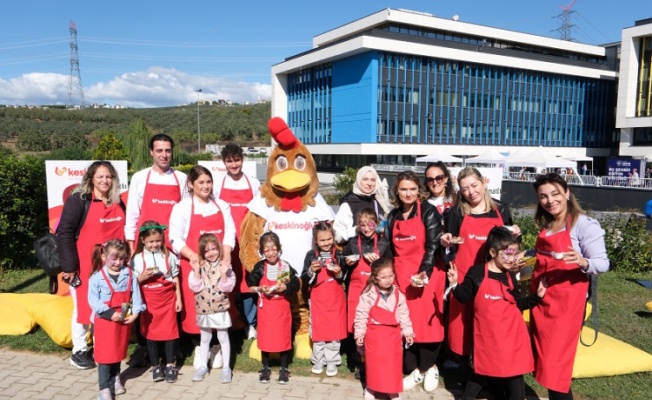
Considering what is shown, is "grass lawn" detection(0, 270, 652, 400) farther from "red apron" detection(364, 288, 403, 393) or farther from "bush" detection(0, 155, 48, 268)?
"red apron" detection(364, 288, 403, 393)

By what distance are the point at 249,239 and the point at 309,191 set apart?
2.70 feet

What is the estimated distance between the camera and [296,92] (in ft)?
161

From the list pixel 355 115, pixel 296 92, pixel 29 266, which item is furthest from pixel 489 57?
pixel 29 266

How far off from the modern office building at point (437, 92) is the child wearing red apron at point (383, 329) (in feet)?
115

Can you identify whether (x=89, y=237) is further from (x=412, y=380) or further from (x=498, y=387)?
(x=498, y=387)

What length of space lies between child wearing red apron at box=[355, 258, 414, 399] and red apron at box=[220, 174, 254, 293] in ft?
5.96

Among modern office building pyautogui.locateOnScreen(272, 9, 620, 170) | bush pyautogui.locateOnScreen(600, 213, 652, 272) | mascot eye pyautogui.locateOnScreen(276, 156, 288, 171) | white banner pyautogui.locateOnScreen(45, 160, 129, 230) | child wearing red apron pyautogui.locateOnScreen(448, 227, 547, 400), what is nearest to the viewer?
child wearing red apron pyautogui.locateOnScreen(448, 227, 547, 400)

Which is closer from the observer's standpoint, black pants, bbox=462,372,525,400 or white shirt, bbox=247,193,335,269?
black pants, bbox=462,372,525,400

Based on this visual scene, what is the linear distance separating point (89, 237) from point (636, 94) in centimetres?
4763

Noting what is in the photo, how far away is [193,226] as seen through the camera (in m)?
4.81

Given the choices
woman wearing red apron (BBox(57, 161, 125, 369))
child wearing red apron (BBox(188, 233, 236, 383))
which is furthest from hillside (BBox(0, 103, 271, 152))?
child wearing red apron (BBox(188, 233, 236, 383))

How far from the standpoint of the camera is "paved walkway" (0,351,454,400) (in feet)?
14.3

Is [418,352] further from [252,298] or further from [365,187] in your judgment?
[252,298]

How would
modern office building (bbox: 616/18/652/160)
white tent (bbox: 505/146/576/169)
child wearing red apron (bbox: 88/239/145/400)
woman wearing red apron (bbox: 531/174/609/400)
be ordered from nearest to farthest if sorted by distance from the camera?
woman wearing red apron (bbox: 531/174/609/400), child wearing red apron (bbox: 88/239/145/400), white tent (bbox: 505/146/576/169), modern office building (bbox: 616/18/652/160)
